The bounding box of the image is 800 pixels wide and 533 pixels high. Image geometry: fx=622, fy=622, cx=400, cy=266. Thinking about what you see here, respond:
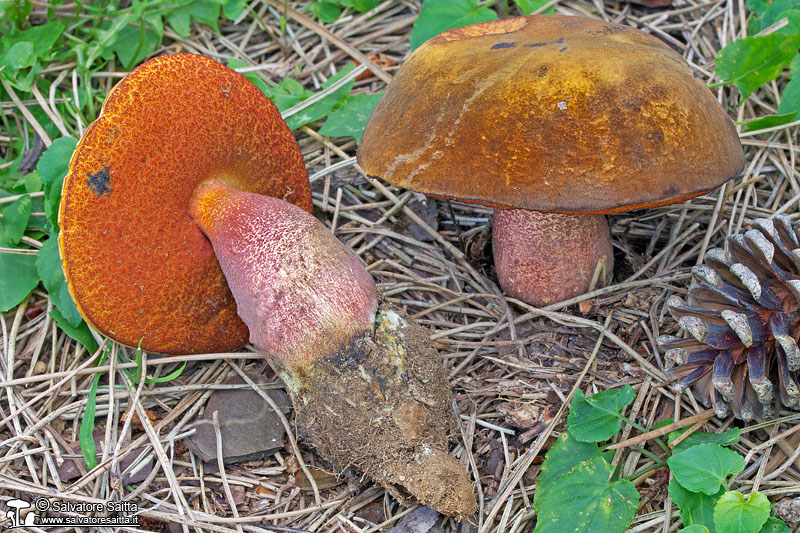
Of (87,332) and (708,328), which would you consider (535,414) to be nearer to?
(708,328)

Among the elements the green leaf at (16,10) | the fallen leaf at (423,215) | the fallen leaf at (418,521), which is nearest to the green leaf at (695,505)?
the fallen leaf at (418,521)

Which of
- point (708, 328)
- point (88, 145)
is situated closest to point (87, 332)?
point (88, 145)

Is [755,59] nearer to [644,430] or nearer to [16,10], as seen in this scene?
[644,430]

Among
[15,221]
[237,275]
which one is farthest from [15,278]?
[237,275]

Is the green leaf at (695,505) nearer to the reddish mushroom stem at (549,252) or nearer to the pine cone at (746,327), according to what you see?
the pine cone at (746,327)

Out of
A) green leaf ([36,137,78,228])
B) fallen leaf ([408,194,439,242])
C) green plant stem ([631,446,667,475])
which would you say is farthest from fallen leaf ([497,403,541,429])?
green leaf ([36,137,78,228])

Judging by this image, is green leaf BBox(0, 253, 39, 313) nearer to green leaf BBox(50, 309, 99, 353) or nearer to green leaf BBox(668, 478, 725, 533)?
green leaf BBox(50, 309, 99, 353)
